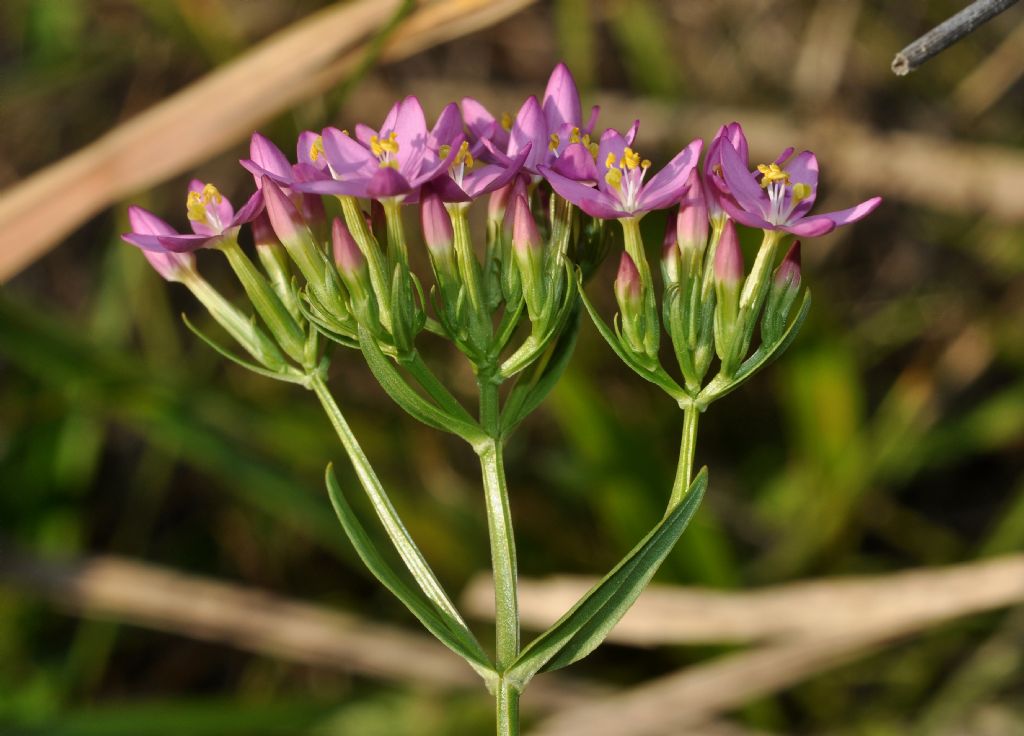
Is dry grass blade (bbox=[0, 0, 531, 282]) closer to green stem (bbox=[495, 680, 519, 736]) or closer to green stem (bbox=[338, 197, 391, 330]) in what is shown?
green stem (bbox=[338, 197, 391, 330])

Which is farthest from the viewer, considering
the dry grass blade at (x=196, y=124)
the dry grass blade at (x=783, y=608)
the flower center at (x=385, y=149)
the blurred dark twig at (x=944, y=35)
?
the dry grass blade at (x=783, y=608)

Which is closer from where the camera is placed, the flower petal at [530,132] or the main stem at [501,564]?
the main stem at [501,564]

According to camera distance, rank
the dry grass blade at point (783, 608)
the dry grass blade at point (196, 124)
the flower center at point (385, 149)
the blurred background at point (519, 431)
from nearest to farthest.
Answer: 1. the flower center at point (385, 149)
2. the dry grass blade at point (196, 124)
3. the dry grass blade at point (783, 608)
4. the blurred background at point (519, 431)

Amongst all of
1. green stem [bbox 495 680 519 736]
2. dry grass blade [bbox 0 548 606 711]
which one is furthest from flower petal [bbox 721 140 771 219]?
dry grass blade [bbox 0 548 606 711]

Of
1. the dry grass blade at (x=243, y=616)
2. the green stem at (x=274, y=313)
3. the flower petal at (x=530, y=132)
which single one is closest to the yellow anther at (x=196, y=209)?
the green stem at (x=274, y=313)

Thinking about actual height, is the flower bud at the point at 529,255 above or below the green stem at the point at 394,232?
below

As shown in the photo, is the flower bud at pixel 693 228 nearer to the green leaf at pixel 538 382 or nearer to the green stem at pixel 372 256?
the green leaf at pixel 538 382

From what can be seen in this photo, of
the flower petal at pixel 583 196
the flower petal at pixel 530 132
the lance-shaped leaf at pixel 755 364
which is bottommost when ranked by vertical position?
the lance-shaped leaf at pixel 755 364

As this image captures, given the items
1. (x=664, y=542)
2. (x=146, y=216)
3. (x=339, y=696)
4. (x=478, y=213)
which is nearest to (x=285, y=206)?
(x=146, y=216)
